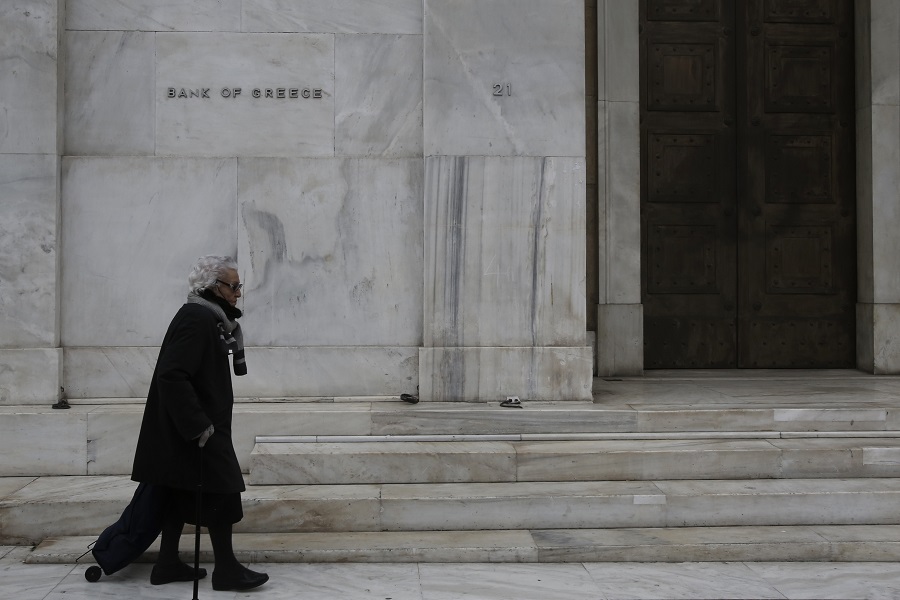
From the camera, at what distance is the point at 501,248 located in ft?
25.4

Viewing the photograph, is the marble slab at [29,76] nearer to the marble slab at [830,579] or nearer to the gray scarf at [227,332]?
the gray scarf at [227,332]

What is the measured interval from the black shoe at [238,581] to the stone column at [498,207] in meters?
2.57

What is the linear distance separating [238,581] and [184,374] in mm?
1280

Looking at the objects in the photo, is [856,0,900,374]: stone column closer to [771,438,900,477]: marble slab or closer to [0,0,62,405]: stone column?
[771,438,900,477]: marble slab

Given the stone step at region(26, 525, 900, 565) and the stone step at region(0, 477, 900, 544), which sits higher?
the stone step at region(0, 477, 900, 544)

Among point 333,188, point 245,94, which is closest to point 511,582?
point 333,188

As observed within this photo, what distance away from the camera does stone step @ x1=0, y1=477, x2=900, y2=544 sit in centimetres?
636

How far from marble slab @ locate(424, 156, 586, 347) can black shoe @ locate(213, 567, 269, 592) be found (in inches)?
109

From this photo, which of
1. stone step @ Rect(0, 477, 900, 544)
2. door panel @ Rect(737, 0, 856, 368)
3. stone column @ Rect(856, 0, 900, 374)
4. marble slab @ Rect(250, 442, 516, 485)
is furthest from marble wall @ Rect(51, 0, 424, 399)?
stone column @ Rect(856, 0, 900, 374)

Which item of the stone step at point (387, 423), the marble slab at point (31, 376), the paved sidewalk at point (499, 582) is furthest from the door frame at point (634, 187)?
the marble slab at point (31, 376)

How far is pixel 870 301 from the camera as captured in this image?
10.2 meters

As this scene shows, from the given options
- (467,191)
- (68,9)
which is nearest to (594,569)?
(467,191)

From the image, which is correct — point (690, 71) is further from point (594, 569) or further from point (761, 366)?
point (594, 569)

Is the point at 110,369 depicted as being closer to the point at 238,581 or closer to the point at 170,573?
the point at 170,573
